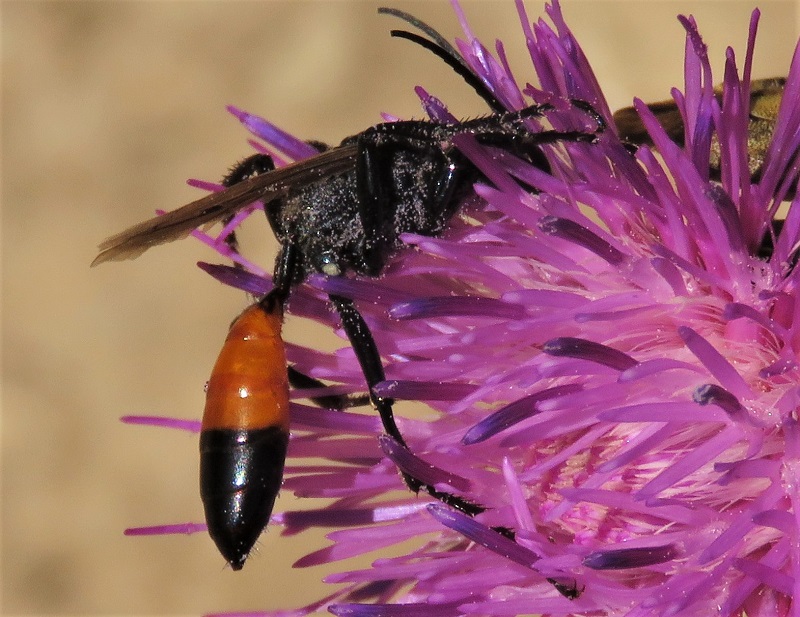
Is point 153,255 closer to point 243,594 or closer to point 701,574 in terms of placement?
point 243,594

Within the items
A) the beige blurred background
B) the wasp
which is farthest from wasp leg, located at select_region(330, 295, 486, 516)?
the beige blurred background

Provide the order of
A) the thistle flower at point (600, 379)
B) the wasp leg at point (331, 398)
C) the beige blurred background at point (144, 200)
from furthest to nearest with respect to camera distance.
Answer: the beige blurred background at point (144, 200)
the wasp leg at point (331, 398)
the thistle flower at point (600, 379)

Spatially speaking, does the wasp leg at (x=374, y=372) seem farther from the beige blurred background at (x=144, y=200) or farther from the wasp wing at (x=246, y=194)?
the beige blurred background at (x=144, y=200)

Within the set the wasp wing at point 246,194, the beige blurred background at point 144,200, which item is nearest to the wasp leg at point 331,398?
the wasp wing at point 246,194

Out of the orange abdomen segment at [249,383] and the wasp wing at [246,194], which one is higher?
the wasp wing at [246,194]

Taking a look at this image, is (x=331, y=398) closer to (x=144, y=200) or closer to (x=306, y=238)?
(x=306, y=238)

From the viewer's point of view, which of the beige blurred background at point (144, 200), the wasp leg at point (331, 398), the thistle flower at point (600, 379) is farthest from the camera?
the beige blurred background at point (144, 200)

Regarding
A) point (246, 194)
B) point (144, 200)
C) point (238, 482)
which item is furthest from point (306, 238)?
point (144, 200)
